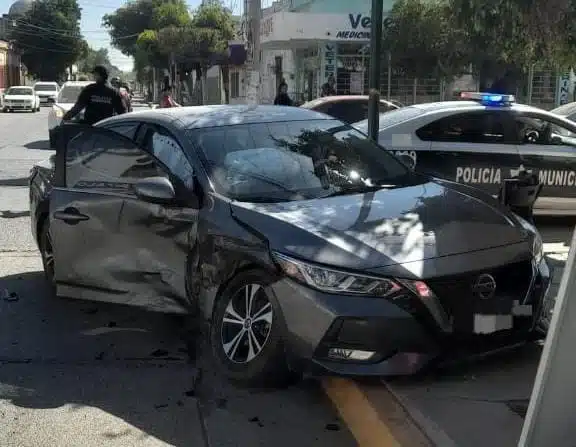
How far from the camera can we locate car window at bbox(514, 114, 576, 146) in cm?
877

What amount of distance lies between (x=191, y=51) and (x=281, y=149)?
36309 millimetres

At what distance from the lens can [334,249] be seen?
4.21 metres

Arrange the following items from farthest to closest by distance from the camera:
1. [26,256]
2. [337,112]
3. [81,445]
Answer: [337,112]
[26,256]
[81,445]

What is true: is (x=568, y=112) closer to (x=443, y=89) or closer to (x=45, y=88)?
(x=443, y=89)

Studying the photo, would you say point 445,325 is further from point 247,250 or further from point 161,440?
point 161,440

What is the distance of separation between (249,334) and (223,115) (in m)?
1.83

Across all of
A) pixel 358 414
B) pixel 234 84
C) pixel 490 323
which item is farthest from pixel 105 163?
pixel 234 84

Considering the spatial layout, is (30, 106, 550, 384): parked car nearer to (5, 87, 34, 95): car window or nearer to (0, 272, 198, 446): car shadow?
(0, 272, 198, 446): car shadow

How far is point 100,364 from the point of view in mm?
5086

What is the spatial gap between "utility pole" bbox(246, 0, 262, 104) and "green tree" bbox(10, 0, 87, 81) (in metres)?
66.3

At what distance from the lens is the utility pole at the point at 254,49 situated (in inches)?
606

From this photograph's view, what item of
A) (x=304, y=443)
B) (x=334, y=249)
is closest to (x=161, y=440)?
(x=304, y=443)

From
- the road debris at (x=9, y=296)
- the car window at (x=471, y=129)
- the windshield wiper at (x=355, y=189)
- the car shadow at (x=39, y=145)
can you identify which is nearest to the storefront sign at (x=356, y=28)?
the car shadow at (x=39, y=145)

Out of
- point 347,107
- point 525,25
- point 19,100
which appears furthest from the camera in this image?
point 19,100
